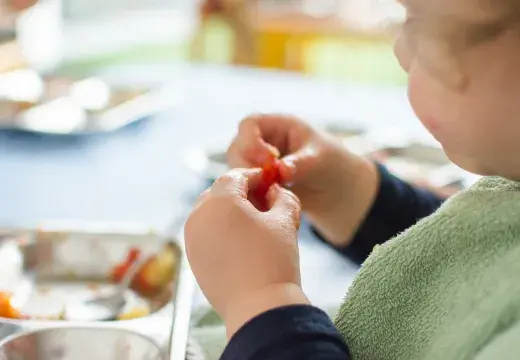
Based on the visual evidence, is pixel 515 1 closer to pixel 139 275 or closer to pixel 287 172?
pixel 287 172

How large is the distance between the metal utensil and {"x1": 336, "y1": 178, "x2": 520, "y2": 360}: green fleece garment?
28 centimetres

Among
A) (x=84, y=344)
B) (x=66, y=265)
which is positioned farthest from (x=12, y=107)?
(x=84, y=344)

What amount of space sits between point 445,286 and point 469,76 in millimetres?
146

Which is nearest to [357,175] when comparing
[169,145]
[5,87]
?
[169,145]

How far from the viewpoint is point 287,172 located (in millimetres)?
647

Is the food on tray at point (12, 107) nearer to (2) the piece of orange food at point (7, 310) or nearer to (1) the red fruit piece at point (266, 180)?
(2) the piece of orange food at point (7, 310)

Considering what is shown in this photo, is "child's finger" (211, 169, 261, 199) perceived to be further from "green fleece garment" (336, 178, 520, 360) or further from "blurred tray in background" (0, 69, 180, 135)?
"blurred tray in background" (0, 69, 180, 135)

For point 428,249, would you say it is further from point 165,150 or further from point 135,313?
point 165,150

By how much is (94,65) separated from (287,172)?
1529mm

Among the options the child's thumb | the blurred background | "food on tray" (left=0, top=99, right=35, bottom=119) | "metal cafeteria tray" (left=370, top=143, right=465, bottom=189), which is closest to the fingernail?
the child's thumb

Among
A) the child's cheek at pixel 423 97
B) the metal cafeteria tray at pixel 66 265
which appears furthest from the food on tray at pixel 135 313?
the child's cheek at pixel 423 97

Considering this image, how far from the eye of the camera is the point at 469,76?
44cm

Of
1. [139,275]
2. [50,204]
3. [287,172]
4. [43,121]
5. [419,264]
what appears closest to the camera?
[419,264]

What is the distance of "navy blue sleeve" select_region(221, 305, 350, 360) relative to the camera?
0.44 meters
